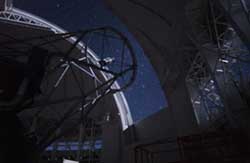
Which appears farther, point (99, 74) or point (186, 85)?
point (99, 74)

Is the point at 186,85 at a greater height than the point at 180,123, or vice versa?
the point at 186,85

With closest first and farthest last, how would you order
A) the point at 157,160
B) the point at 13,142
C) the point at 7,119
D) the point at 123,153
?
the point at 13,142
the point at 7,119
the point at 157,160
the point at 123,153

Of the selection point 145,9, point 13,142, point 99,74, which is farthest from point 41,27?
point 13,142

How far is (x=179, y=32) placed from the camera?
969 cm

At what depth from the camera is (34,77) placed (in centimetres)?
529

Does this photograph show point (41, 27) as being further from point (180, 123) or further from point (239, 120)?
point (239, 120)

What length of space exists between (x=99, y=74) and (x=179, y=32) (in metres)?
9.23

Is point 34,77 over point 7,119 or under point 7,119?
over

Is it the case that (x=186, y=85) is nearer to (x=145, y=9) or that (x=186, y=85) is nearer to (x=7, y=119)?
(x=145, y=9)

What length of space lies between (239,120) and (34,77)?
6785 millimetres

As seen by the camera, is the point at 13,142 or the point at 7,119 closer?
the point at 13,142

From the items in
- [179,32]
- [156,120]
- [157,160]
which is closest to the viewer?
[179,32]

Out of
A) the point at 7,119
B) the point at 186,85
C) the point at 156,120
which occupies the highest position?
the point at 186,85

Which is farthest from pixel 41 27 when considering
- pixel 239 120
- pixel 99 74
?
pixel 239 120
